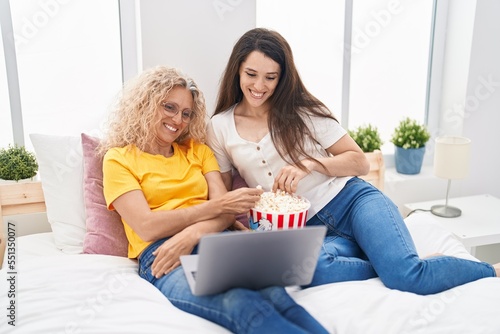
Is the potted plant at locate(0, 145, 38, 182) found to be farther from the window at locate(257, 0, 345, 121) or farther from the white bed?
the window at locate(257, 0, 345, 121)

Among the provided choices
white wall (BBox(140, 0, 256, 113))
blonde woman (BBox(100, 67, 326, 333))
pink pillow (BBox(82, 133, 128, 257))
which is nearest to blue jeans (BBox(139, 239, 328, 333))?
blonde woman (BBox(100, 67, 326, 333))

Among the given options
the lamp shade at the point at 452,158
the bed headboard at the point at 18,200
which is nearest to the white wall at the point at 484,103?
the lamp shade at the point at 452,158

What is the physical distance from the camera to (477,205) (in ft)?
8.74

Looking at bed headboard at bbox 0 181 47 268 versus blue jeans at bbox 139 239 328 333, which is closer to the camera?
blue jeans at bbox 139 239 328 333

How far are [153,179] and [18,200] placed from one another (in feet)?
2.05

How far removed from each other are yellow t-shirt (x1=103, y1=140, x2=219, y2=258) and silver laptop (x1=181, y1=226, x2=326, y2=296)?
0.36m

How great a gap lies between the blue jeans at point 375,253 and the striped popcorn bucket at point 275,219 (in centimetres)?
14

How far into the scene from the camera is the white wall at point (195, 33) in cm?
212

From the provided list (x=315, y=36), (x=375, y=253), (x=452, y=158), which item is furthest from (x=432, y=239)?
(x=315, y=36)

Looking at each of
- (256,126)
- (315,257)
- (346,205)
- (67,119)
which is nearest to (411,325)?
(315,257)

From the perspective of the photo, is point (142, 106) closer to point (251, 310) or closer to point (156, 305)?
point (156, 305)

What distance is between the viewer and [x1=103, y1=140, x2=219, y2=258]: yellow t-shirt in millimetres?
1689

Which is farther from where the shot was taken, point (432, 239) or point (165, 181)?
point (432, 239)

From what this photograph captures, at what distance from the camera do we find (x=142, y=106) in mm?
1808
